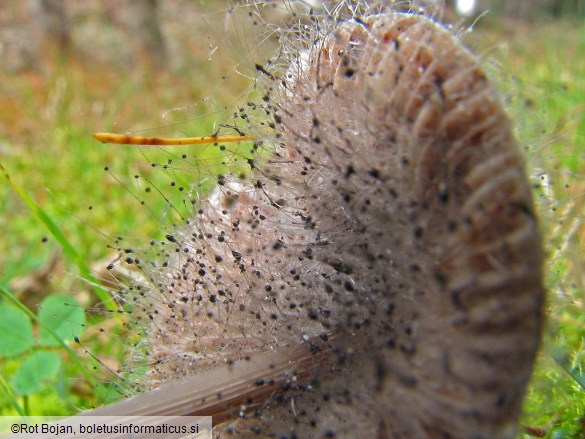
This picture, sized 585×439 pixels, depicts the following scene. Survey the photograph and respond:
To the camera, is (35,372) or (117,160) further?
(117,160)

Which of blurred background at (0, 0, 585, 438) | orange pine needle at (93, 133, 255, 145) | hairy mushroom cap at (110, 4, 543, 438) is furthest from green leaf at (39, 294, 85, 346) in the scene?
orange pine needle at (93, 133, 255, 145)

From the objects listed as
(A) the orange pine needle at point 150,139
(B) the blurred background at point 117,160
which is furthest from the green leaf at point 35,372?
(A) the orange pine needle at point 150,139

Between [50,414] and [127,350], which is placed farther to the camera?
[50,414]

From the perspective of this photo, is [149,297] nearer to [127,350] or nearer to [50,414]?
[127,350]

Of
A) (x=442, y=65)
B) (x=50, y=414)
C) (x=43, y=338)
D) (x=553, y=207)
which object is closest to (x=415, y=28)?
(x=442, y=65)

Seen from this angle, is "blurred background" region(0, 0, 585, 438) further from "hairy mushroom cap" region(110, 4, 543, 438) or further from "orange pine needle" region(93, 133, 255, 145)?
"hairy mushroom cap" region(110, 4, 543, 438)

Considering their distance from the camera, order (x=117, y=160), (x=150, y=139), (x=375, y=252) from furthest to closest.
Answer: (x=117, y=160) → (x=150, y=139) → (x=375, y=252)

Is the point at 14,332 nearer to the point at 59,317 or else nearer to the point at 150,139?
the point at 59,317

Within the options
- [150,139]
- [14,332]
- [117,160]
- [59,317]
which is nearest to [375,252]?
[150,139]
